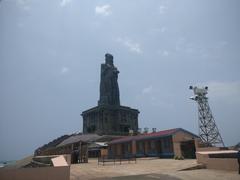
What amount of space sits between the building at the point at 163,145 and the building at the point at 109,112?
1178 inches

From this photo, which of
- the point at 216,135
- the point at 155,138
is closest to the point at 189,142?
the point at 155,138

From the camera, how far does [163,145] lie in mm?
29172

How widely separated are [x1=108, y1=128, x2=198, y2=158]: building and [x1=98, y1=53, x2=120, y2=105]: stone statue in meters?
A: 38.7

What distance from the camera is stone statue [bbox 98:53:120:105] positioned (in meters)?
74.7

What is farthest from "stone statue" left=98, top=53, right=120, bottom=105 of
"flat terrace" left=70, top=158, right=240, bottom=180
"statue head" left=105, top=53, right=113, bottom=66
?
"flat terrace" left=70, top=158, right=240, bottom=180

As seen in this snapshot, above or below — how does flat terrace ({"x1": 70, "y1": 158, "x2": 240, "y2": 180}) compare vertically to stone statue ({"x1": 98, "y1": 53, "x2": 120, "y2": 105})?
below

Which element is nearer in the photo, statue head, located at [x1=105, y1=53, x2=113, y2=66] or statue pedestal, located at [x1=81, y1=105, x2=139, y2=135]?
statue pedestal, located at [x1=81, y1=105, x2=139, y2=135]

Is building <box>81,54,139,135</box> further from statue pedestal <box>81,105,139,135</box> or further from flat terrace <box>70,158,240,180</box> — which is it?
flat terrace <box>70,158,240,180</box>

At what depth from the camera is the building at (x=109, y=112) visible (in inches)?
2694

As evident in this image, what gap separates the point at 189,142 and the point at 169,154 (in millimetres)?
3325

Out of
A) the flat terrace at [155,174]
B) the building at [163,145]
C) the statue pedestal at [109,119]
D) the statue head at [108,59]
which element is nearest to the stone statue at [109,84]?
the statue head at [108,59]

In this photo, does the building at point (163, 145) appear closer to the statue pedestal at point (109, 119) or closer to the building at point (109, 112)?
the building at point (109, 112)

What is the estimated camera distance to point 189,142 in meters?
26.2

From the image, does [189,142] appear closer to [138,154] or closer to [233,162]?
[138,154]
